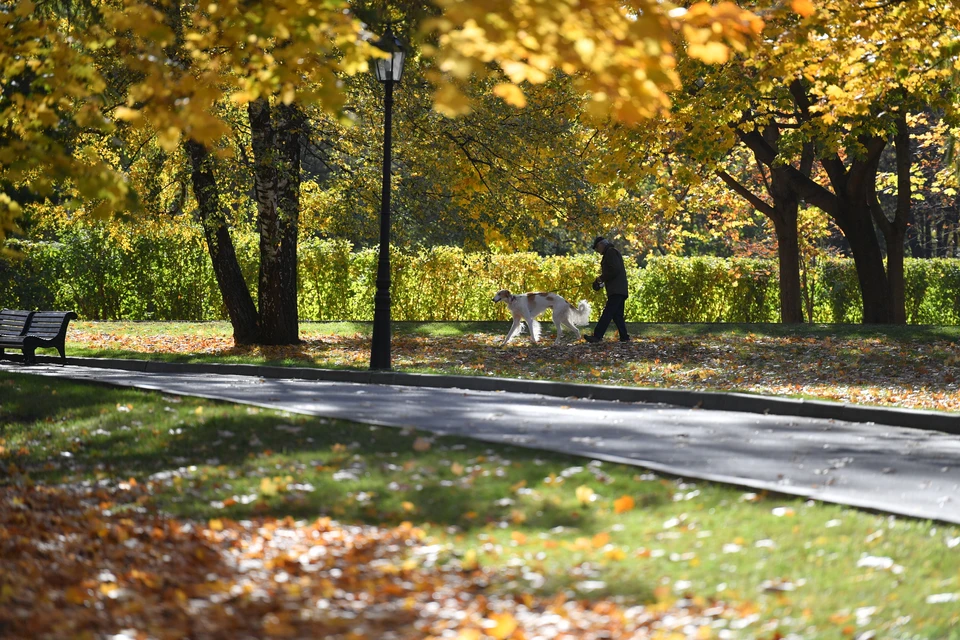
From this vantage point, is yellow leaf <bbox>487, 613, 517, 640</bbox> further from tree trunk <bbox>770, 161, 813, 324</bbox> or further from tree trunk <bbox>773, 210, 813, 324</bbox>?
A: tree trunk <bbox>770, 161, 813, 324</bbox>

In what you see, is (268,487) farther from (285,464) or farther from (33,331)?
(33,331)

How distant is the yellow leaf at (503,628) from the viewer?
4832 mm

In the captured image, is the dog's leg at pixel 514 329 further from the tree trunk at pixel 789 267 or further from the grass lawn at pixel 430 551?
the grass lawn at pixel 430 551

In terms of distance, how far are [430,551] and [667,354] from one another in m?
14.5

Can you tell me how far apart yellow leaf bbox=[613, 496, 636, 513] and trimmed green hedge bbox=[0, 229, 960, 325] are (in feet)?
81.4

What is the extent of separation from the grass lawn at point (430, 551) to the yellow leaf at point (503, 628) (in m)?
0.01

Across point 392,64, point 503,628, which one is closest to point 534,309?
point 392,64

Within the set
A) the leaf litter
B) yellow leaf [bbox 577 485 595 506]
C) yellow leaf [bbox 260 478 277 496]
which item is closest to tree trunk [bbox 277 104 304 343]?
yellow leaf [bbox 260 478 277 496]

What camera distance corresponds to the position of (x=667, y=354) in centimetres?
2011

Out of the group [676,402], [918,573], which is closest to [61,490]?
[918,573]

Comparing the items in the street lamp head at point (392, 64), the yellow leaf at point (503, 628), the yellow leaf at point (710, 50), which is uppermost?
the street lamp head at point (392, 64)

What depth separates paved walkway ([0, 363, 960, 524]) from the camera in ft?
26.1

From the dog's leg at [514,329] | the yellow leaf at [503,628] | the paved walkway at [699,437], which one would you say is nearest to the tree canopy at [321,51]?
the paved walkway at [699,437]

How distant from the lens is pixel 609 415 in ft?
38.3
